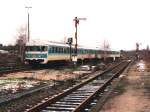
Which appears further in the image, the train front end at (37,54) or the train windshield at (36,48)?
the train windshield at (36,48)

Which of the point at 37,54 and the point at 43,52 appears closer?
the point at 43,52

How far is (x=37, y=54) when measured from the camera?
41531mm

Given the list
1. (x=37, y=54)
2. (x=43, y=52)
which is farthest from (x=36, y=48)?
(x=43, y=52)

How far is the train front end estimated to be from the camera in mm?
41000

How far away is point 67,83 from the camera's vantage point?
24969 millimetres

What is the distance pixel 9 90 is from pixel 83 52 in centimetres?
4007

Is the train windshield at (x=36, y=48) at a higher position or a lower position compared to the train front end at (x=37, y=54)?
higher

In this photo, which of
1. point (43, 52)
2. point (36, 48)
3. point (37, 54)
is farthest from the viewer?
point (36, 48)

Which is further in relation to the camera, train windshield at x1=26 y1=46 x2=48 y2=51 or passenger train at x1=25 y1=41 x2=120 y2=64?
train windshield at x1=26 y1=46 x2=48 y2=51

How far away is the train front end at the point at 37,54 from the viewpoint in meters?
41.0

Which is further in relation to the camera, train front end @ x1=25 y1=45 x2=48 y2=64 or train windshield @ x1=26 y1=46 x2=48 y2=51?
train windshield @ x1=26 y1=46 x2=48 y2=51

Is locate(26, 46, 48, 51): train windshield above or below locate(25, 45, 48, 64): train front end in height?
above

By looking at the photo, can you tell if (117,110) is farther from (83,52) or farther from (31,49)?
(83,52)

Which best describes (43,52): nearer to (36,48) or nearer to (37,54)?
(37,54)
